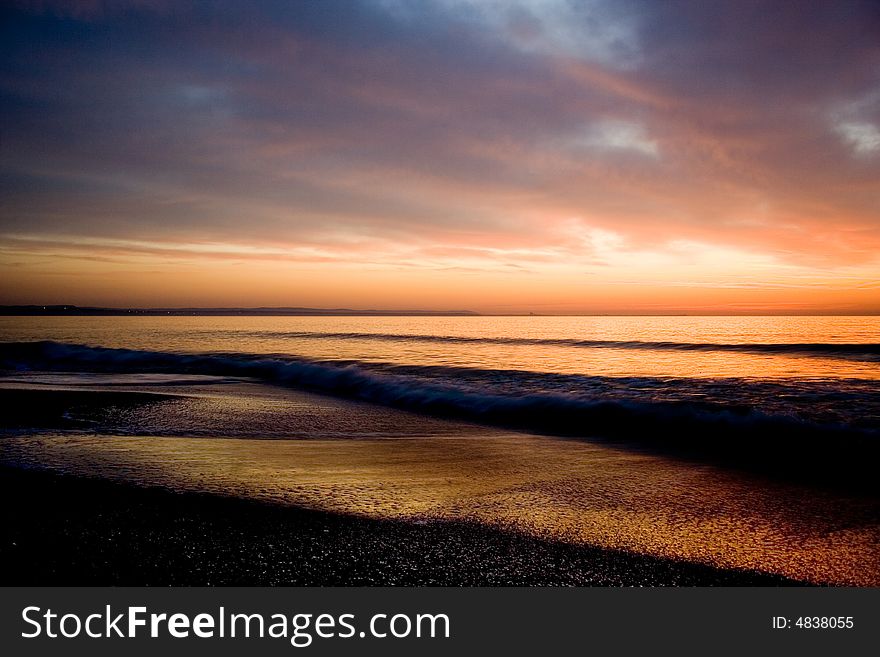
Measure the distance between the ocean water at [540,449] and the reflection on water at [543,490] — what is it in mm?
24

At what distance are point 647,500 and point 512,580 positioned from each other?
2129 millimetres

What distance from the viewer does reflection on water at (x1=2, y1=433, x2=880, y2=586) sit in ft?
11.7

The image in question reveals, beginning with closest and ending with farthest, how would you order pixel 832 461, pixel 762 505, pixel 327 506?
pixel 327 506 < pixel 762 505 < pixel 832 461

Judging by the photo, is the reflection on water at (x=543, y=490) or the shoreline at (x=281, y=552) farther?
the reflection on water at (x=543, y=490)

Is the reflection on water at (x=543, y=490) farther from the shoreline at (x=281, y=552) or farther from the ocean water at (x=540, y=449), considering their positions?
the shoreline at (x=281, y=552)

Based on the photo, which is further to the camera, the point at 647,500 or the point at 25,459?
the point at 25,459

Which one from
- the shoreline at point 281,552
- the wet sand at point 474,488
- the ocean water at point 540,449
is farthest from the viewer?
the ocean water at point 540,449

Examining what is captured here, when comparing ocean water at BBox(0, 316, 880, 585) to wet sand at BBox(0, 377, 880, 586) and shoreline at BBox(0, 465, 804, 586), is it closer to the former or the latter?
→ wet sand at BBox(0, 377, 880, 586)

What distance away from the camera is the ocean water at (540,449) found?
3957 millimetres

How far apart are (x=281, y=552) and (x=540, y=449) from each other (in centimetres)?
428

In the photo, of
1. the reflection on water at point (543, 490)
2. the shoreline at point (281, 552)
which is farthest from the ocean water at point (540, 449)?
the shoreline at point (281, 552)

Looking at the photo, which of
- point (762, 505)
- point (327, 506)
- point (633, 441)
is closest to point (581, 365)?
point (633, 441)

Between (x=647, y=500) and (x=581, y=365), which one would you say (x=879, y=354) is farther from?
(x=647, y=500)
